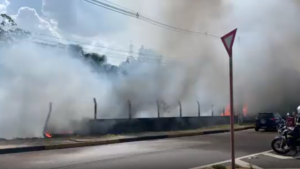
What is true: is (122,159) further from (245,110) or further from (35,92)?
(245,110)

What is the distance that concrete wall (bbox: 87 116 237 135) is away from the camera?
51.3 feet

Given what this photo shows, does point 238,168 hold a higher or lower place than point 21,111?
lower

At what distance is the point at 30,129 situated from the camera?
47.1 ft

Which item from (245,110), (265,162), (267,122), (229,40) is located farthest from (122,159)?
(245,110)

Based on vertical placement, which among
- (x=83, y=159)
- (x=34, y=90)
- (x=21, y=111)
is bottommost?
(x=83, y=159)

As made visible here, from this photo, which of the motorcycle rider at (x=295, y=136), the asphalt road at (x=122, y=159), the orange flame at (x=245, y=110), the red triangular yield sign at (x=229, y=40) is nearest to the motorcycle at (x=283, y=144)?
the motorcycle rider at (x=295, y=136)

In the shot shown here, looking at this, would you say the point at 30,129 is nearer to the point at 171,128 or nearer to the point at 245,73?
the point at 171,128

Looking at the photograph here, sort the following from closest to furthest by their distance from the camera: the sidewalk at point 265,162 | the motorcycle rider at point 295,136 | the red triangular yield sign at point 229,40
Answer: the red triangular yield sign at point 229,40 → the sidewalk at point 265,162 → the motorcycle rider at point 295,136

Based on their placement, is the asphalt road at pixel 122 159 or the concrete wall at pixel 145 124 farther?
the concrete wall at pixel 145 124

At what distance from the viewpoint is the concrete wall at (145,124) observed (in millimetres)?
15648

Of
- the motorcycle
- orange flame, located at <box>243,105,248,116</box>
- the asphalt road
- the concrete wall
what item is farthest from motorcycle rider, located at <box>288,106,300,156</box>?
Result: orange flame, located at <box>243,105,248,116</box>

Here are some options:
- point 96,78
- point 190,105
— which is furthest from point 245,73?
point 96,78

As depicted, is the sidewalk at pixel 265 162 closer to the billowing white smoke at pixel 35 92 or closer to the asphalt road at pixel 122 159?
the asphalt road at pixel 122 159

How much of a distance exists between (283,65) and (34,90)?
19111 millimetres
